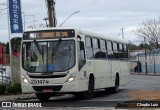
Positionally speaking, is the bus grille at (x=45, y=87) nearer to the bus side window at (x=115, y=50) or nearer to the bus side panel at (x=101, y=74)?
the bus side panel at (x=101, y=74)

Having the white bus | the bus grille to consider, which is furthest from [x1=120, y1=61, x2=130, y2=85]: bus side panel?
the bus grille

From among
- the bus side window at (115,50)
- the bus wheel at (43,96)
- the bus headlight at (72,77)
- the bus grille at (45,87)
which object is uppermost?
the bus side window at (115,50)

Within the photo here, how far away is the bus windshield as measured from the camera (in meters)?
19.1

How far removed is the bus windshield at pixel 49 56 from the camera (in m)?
19.1

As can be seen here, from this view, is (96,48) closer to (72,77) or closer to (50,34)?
(50,34)

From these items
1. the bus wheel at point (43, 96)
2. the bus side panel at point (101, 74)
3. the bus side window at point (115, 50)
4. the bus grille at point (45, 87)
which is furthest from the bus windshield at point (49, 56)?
the bus side window at point (115, 50)

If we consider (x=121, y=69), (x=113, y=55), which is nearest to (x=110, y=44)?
(x=113, y=55)

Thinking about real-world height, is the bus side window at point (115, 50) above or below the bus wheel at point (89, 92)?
above

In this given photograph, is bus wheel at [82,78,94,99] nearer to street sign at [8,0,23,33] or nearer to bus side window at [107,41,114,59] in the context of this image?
bus side window at [107,41,114,59]

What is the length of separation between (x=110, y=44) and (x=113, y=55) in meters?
0.79

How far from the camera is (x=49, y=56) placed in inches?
760

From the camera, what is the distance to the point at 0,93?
2528cm

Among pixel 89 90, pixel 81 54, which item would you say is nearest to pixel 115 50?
pixel 89 90

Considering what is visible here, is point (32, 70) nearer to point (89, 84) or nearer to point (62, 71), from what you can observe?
point (62, 71)
